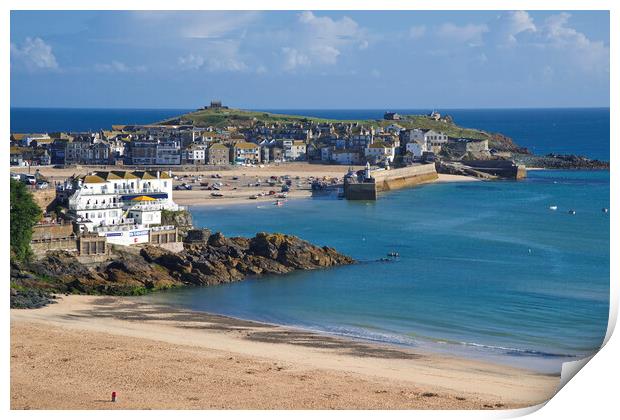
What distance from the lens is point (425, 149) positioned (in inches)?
1925

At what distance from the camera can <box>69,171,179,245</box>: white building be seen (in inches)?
802

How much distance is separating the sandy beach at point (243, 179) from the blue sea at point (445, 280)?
1.50 m

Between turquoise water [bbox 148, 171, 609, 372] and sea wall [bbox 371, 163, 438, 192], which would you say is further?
sea wall [bbox 371, 163, 438, 192]

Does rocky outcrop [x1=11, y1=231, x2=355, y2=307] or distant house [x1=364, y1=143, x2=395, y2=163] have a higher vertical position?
distant house [x1=364, y1=143, x2=395, y2=163]

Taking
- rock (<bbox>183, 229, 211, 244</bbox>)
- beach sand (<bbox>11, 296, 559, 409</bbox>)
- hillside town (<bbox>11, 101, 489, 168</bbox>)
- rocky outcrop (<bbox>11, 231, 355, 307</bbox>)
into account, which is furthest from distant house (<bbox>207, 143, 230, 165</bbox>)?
beach sand (<bbox>11, 296, 559, 409</bbox>)

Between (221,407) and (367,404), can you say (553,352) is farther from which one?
(221,407)

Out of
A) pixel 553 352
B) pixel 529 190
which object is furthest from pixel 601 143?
pixel 553 352

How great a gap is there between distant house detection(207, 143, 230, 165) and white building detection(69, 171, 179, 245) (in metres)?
21.4

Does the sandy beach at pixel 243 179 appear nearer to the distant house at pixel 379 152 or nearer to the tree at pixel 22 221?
the distant house at pixel 379 152

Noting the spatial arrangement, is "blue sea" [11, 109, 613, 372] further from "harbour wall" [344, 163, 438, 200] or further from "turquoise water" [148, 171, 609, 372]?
"harbour wall" [344, 163, 438, 200]

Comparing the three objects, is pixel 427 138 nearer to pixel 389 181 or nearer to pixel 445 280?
pixel 389 181

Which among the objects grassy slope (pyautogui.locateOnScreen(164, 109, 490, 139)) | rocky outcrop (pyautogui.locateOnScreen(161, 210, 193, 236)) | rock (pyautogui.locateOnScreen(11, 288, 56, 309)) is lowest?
rock (pyautogui.locateOnScreen(11, 288, 56, 309))
